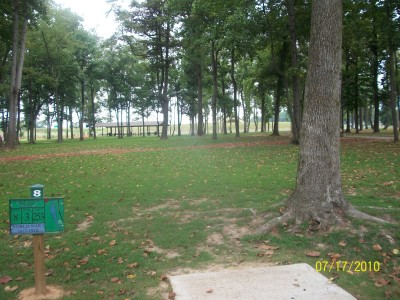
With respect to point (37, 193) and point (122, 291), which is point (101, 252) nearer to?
point (122, 291)

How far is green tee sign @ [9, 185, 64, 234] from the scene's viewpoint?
3.92 meters

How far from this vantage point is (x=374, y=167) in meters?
11.0

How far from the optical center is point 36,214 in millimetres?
3957

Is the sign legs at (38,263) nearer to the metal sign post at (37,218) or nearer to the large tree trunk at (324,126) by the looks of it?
the metal sign post at (37,218)

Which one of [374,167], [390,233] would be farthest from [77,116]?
[390,233]

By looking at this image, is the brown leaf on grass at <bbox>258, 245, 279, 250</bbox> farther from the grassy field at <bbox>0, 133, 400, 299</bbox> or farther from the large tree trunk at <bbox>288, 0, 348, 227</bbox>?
the large tree trunk at <bbox>288, 0, 348, 227</bbox>

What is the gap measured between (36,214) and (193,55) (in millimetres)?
26538

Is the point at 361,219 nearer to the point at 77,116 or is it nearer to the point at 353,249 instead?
the point at 353,249

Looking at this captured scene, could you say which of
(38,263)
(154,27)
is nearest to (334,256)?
(38,263)

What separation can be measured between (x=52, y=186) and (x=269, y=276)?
7.40 metres

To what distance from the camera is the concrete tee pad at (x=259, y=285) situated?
3840 mm

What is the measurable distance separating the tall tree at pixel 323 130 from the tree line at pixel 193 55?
11902 millimetres

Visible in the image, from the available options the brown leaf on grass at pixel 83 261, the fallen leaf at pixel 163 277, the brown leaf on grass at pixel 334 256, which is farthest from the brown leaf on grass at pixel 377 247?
the brown leaf on grass at pixel 83 261
